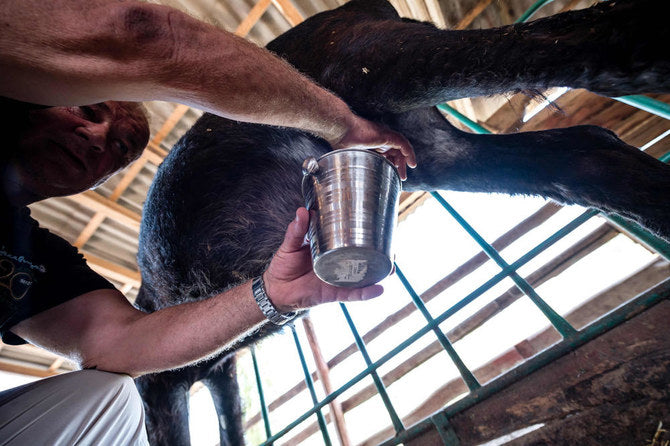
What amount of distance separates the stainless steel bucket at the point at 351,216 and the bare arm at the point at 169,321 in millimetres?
81

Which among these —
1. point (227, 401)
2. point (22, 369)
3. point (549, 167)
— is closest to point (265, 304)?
point (549, 167)

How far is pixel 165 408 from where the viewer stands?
2.05 meters

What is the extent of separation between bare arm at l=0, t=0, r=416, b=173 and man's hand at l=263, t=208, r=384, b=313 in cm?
39

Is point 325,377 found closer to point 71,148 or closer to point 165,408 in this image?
point 165,408

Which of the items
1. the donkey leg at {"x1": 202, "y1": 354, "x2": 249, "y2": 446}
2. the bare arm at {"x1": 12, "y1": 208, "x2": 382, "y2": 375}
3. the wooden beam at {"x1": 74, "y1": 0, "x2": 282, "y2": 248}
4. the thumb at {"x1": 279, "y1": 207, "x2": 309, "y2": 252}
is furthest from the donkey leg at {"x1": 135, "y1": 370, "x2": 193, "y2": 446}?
the wooden beam at {"x1": 74, "y1": 0, "x2": 282, "y2": 248}

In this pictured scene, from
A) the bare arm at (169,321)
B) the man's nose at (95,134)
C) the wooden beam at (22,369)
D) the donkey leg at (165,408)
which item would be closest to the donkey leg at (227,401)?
the donkey leg at (165,408)

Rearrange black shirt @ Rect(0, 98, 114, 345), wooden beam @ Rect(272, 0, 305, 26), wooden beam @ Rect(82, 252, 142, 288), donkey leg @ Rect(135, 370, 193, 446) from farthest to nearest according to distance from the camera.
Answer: wooden beam @ Rect(82, 252, 142, 288) → wooden beam @ Rect(272, 0, 305, 26) → donkey leg @ Rect(135, 370, 193, 446) → black shirt @ Rect(0, 98, 114, 345)

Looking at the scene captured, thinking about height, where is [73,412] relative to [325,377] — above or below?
below

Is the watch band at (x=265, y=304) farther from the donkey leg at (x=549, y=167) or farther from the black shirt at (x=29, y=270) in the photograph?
the donkey leg at (x=549, y=167)

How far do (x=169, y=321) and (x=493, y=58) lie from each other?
1.46 metres

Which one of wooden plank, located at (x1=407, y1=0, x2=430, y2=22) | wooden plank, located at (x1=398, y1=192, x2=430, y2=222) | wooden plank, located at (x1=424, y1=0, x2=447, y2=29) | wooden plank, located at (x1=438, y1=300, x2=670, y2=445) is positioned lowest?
wooden plank, located at (x1=438, y1=300, x2=670, y2=445)

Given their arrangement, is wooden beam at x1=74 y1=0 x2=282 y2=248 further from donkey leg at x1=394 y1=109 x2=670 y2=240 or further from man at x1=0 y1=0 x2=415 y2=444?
donkey leg at x1=394 y1=109 x2=670 y2=240

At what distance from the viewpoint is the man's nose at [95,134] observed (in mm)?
1386

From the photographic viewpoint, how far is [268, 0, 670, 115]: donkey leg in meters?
0.86
